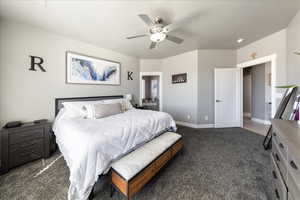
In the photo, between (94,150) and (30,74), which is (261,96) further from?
(30,74)

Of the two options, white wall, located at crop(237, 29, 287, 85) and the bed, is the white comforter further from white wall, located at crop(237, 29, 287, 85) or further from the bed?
white wall, located at crop(237, 29, 287, 85)

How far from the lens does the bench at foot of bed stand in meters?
1.18

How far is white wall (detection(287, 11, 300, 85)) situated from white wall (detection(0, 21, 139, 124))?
4.66 meters

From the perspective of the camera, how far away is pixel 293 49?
7.25 ft

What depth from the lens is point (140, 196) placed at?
52.9 inches

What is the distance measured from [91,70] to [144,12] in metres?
2.11

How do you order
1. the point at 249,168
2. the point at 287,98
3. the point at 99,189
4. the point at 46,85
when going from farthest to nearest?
1. the point at 46,85
2. the point at 287,98
3. the point at 249,168
4. the point at 99,189

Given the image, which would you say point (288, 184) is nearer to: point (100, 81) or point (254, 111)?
point (100, 81)

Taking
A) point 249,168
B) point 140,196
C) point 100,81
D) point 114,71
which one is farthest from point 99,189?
point 114,71

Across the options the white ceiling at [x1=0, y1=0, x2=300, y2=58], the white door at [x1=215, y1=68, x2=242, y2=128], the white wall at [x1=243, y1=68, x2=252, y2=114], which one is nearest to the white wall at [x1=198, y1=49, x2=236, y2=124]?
the white door at [x1=215, y1=68, x2=242, y2=128]

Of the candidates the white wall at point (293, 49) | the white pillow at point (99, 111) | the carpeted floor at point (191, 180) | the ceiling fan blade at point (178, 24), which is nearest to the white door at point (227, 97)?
the white wall at point (293, 49)

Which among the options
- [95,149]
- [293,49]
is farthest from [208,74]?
[95,149]

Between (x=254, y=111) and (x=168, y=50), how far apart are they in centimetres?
456

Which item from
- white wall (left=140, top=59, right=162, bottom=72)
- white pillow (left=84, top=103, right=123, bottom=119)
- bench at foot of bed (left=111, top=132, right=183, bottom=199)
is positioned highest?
white wall (left=140, top=59, right=162, bottom=72)
